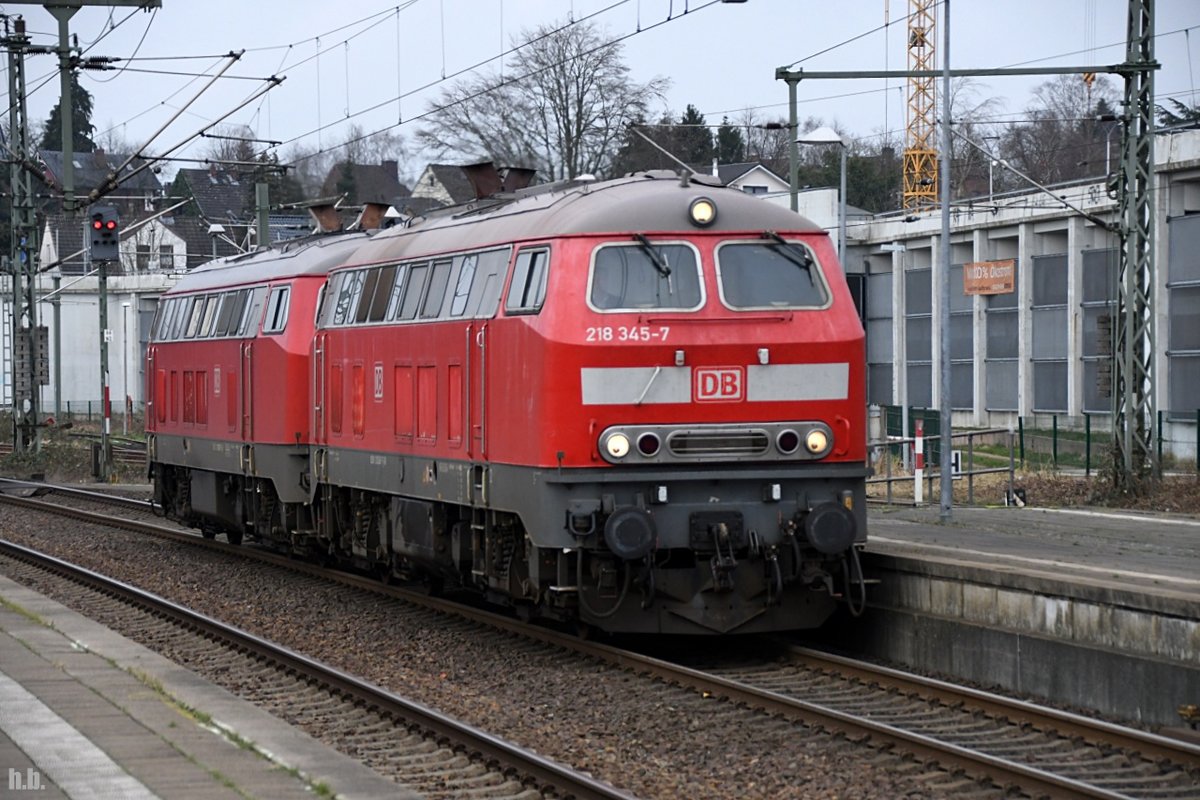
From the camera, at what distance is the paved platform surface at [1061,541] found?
44.0 ft

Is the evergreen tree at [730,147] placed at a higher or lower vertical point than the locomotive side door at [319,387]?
higher

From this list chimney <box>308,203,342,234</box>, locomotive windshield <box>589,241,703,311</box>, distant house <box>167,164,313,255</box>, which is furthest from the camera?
distant house <box>167,164,313,255</box>

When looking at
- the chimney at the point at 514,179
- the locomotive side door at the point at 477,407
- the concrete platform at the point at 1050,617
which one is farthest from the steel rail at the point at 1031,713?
the chimney at the point at 514,179

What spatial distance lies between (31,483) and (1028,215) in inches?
1011

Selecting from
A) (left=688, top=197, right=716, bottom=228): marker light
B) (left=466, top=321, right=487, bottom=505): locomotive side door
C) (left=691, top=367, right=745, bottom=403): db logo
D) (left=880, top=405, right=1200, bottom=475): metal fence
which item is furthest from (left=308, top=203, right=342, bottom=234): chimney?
(left=880, top=405, right=1200, bottom=475): metal fence

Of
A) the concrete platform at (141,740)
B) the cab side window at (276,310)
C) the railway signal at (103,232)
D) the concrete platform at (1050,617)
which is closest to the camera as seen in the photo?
the concrete platform at (141,740)

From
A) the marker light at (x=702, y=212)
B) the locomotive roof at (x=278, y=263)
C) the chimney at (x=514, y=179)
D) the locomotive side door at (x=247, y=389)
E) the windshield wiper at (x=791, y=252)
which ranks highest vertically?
the chimney at (x=514, y=179)

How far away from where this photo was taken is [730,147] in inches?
3425

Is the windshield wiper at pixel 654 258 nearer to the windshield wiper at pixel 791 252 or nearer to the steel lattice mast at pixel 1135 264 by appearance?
the windshield wiper at pixel 791 252

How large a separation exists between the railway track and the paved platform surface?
1.41 m

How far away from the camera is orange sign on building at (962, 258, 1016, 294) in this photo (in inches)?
1795

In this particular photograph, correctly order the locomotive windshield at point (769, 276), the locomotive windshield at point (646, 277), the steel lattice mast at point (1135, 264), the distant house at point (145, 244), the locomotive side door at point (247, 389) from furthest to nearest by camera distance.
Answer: the distant house at point (145, 244)
the steel lattice mast at point (1135, 264)
the locomotive side door at point (247, 389)
the locomotive windshield at point (769, 276)
the locomotive windshield at point (646, 277)

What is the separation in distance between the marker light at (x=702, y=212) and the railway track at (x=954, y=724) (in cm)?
338

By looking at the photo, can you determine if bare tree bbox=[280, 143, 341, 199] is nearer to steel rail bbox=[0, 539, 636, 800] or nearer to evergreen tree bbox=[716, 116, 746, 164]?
evergreen tree bbox=[716, 116, 746, 164]
